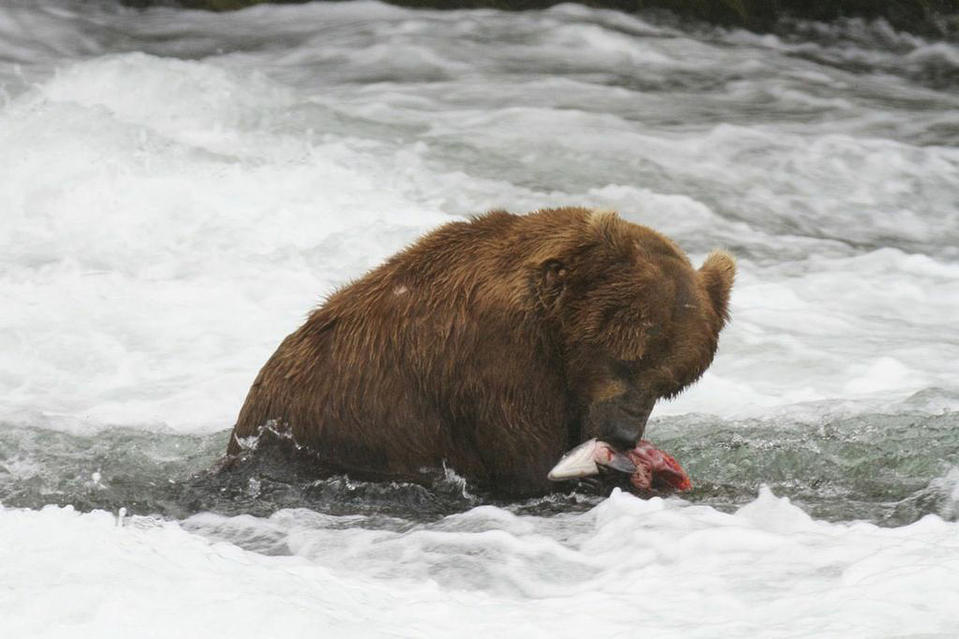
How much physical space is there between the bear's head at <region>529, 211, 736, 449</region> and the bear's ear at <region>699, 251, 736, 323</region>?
18 centimetres

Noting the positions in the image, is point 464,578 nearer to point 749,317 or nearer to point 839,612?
point 839,612

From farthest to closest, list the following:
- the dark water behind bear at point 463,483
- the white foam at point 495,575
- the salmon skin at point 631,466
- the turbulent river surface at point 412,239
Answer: the dark water behind bear at point 463,483
the salmon skin at point 631,466
the turbulent river surface at point 412,239
the white foam at point 495,575

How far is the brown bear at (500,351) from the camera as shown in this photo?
476cm

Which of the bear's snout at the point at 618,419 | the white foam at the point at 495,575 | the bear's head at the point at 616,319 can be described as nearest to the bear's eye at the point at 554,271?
the bear's head at the point at 616,319

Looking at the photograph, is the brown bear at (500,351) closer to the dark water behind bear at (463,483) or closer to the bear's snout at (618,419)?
the bear's snout at (618,419)

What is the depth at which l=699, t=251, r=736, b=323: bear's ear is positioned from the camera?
504 cm

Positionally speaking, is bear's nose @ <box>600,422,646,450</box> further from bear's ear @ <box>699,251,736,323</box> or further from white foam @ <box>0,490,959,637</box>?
bear's ear @ <box>699,251,736,323</box>

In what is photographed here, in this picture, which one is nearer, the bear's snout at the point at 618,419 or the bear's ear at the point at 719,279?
the bear's snout at the point at 618,419

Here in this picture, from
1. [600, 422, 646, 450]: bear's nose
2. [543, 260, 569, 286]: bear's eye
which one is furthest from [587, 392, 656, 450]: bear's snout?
[543, 260, 569, 286]: bear's eye

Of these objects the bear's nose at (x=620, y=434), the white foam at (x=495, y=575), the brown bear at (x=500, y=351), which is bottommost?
the white foam at (x=495, y=575)

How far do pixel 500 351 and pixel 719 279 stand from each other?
807 millimetres

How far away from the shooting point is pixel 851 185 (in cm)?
1130

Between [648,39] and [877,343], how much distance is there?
7.42 metres

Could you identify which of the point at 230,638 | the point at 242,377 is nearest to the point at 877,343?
the point at 242,377
